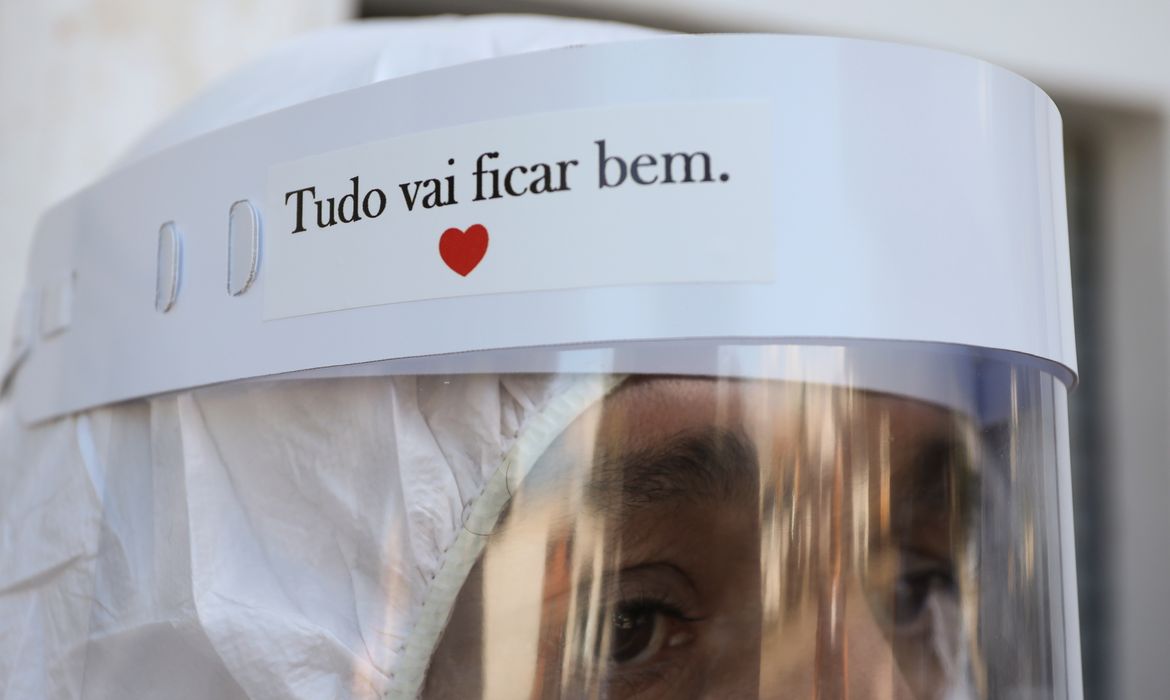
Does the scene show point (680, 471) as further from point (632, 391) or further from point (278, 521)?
point (278, 521)

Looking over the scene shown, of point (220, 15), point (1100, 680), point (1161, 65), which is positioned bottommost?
point (1100, 680)

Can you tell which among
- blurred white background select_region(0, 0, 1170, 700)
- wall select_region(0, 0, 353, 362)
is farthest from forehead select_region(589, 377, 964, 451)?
blurred white background select_region(0, 0, 1170, 700)

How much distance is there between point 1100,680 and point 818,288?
2117 millimetres

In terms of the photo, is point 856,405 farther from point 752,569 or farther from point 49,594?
point 49,594

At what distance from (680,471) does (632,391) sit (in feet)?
0.17

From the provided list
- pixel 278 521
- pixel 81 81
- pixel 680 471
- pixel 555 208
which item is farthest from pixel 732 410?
pixel 81 81

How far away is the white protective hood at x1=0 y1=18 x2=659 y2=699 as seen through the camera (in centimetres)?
65

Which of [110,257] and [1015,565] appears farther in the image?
[110,257]

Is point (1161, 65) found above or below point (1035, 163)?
above

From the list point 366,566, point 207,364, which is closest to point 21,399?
point 207,364

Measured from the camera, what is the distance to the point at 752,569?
2.08 ft

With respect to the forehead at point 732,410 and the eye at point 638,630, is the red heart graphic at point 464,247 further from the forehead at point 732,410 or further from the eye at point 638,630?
the eye at point 638,630

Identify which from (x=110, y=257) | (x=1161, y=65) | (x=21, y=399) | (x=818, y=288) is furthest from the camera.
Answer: (x=1161, y=65)

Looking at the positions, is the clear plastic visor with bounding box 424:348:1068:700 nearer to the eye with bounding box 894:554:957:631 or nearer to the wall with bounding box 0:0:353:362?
the eye with bounding box 894:554:957:631
